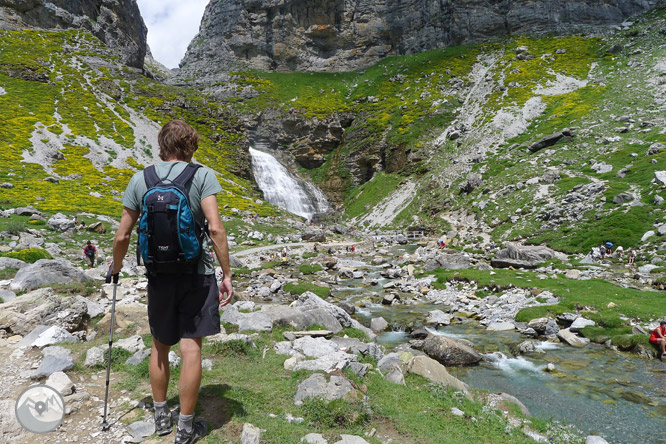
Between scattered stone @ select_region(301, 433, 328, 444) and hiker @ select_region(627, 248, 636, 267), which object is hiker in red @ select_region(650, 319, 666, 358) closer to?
scattered stone @ select_region(301, 433, 328, 444)

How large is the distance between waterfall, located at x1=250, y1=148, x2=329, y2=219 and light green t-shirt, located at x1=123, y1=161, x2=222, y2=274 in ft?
213

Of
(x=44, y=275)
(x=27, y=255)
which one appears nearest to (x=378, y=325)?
(x=44, y=275)

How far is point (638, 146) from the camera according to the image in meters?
36.2

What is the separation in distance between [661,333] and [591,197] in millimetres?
23472

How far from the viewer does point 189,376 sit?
375cm

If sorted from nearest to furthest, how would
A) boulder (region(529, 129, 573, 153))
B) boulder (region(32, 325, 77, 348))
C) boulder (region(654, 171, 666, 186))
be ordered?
boulder (region(32, 325, 77, 348)) < boulder (region(654, 171, 666, 186)) < boulder (region(529, 129, 573, 153))

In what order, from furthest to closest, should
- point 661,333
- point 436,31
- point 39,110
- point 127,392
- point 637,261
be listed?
point 436,31 < point 39,110 < point 637,261 < point 661,333 < point 127,392

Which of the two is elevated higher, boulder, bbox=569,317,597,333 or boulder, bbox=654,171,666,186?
boulder, bbox=654,171,666,186

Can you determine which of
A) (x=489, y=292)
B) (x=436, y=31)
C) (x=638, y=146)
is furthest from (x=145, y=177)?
(x=436, y=31)

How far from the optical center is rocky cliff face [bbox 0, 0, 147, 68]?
80.9 m

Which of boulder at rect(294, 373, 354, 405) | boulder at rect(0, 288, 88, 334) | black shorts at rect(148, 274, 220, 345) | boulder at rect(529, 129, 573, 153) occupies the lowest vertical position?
boulder at rect(294, 373, 354, 405)

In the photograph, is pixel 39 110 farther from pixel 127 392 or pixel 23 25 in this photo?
pixel 127 392

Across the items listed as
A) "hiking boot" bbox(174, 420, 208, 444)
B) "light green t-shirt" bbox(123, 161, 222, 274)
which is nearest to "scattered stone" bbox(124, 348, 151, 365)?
"hiking boot" bbox(174, 420, 208, 444)

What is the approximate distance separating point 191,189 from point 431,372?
6.64 m
